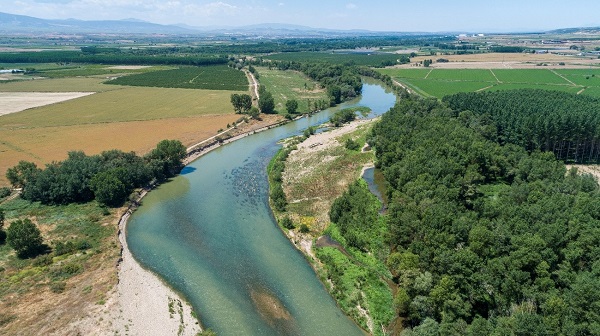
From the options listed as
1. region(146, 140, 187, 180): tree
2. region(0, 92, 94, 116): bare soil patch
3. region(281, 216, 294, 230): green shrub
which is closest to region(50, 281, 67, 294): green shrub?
region(281, 216, 294, 230): green shrub

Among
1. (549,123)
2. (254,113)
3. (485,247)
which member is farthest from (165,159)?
(549,123)

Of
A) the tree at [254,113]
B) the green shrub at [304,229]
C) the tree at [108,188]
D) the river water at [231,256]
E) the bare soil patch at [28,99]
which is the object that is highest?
the bare soil patch at [28,99]

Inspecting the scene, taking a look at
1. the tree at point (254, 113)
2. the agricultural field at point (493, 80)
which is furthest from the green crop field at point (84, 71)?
the agricultural field at point (493, 80)

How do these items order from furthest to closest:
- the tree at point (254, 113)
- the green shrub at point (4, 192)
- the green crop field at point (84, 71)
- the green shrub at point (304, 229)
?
the green crop field at point (84, 71)
the tree at point (254, 113)
the green shrub at point (4, 192)
the green shrub at point (304, 229)

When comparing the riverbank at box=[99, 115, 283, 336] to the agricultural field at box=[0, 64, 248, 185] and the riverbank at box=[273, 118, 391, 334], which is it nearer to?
the riverbank at box=[273, 118, 391, 334]

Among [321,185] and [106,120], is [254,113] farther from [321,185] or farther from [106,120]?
[321,185]

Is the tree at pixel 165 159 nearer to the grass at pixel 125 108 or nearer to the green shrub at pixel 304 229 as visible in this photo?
the green shrub at pixel 304 229
